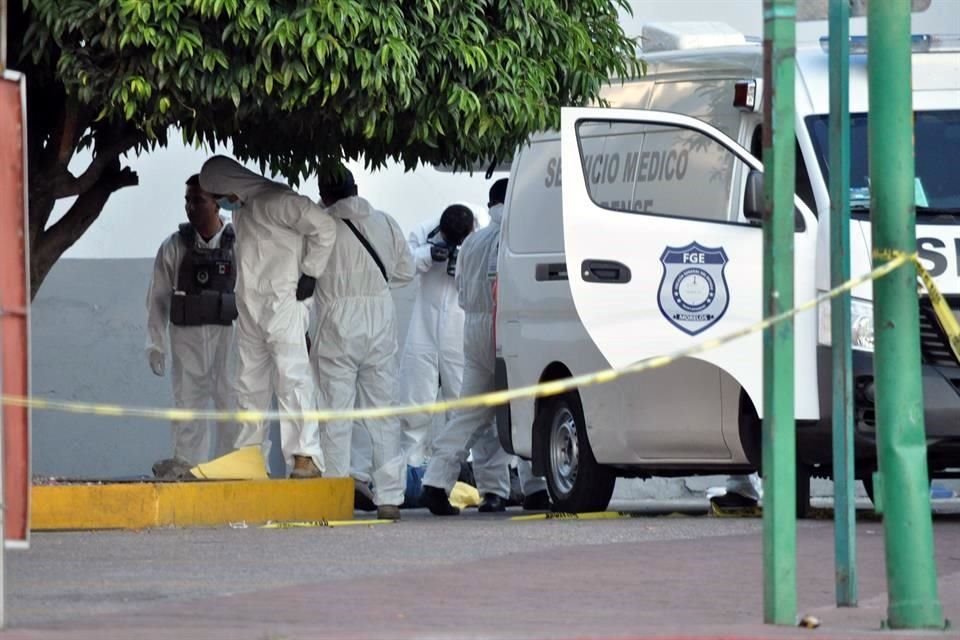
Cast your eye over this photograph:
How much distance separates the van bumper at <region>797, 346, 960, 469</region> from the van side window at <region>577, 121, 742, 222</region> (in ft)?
3.30

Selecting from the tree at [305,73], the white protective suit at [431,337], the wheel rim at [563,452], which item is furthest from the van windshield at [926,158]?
the white protective suit at [431,337]

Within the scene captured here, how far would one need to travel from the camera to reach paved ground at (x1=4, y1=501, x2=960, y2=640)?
656cm

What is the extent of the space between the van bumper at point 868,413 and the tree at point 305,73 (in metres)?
1.95

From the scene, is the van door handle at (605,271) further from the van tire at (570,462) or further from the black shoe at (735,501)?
the black shoe at (735,501)

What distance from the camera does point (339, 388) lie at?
12.2 m

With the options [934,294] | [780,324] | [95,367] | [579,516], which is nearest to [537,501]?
[579,516]

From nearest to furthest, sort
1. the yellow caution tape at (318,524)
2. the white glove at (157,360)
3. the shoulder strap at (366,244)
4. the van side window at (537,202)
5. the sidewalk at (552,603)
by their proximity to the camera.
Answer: the sidewalk at (552,603) → the yellow caution tape at (318,524) → the van side window at (537,202) → the shoulder strap at (366,244) → the white glove at (157,360)

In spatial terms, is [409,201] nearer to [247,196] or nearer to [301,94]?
[247,196]

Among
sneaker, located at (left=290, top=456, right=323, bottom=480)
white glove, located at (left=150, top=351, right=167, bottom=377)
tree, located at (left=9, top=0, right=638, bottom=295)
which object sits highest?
tree, located at (left=9, top=0, right=638, bottom=295)

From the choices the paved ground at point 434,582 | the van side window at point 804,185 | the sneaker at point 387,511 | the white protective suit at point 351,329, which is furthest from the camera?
the white protective suit at point 351,329

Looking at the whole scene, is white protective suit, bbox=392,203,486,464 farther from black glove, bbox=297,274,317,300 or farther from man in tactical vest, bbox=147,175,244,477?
→ black glove, bbox=297,274,317,300

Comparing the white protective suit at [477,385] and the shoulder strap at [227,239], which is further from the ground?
the shoulder strap at [227,239]

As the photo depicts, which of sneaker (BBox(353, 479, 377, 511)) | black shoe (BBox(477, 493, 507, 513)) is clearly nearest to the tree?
sneaker (BBox(353, 479, 377, 511))

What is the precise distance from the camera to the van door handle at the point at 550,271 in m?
11.7
